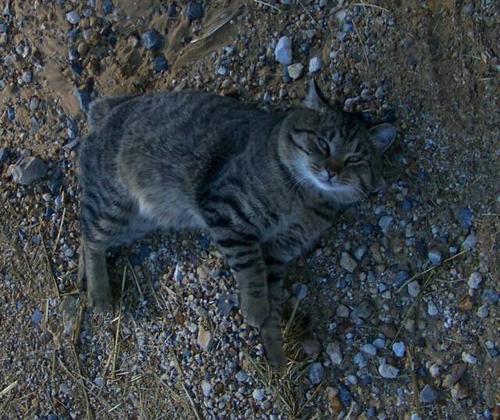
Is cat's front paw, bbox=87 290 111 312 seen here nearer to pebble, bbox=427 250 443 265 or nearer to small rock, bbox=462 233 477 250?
pebble, bbox=427 250 443 265

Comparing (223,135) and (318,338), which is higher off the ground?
(223,135)

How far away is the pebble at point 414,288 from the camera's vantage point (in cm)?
340

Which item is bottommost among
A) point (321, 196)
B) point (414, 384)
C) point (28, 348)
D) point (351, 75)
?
point (414, 384)

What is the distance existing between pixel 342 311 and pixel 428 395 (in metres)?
0.60

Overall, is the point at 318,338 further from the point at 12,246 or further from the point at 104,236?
the point at 12,246

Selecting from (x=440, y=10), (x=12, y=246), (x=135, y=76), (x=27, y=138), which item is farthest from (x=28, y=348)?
(x=440, y=10)

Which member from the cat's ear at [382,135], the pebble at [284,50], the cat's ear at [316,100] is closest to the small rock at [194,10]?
the pebble at [284,50]

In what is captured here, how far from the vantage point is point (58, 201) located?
13.6 ft

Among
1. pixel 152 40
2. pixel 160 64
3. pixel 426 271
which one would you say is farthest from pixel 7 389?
pixel 426 271

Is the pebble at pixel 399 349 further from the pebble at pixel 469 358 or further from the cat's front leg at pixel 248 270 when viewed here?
the cat's front leg at pixel 248 270

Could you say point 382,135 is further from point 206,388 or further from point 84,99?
point 84,99

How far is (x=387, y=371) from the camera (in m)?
3.38

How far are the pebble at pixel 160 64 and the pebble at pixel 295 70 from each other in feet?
2.58

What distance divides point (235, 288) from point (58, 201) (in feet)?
4.25
